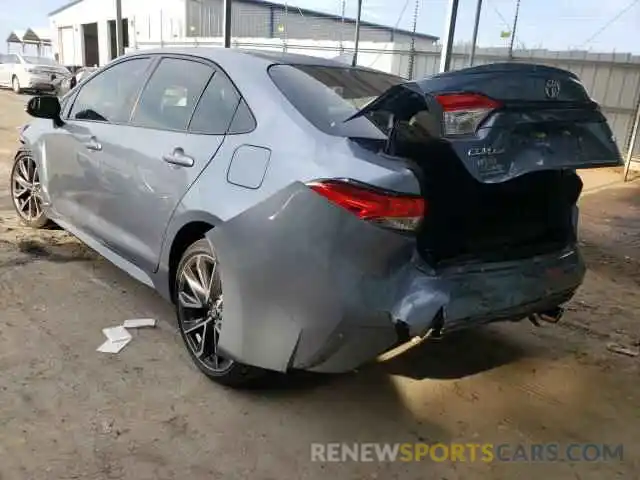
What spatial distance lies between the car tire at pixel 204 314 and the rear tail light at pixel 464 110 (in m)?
1.22

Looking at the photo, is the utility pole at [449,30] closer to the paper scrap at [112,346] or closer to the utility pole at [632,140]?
the paper scrap at [112,346]

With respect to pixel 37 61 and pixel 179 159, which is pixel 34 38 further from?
pixel 179 159

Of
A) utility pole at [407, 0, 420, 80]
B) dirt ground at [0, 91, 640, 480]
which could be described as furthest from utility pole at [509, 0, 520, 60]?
dirt ground at [0, 91, 640, 480]

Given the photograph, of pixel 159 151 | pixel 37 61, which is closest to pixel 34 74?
pixel 37 61

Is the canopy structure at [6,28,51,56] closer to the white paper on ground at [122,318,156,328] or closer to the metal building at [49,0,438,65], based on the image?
the metal building at [49,0,438,65]

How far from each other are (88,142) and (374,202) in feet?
7.69

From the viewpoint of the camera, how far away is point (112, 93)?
3.72m

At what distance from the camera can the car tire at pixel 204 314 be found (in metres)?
2.70

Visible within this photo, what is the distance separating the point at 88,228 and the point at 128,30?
1079 inches

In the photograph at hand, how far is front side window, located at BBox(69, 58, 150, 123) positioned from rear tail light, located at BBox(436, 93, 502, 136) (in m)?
2.10

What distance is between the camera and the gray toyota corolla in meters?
2.17

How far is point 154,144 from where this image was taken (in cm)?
307

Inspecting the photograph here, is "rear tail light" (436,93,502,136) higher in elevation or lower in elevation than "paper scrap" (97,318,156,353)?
higher

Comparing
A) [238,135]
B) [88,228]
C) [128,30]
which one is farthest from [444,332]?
[128,30]
